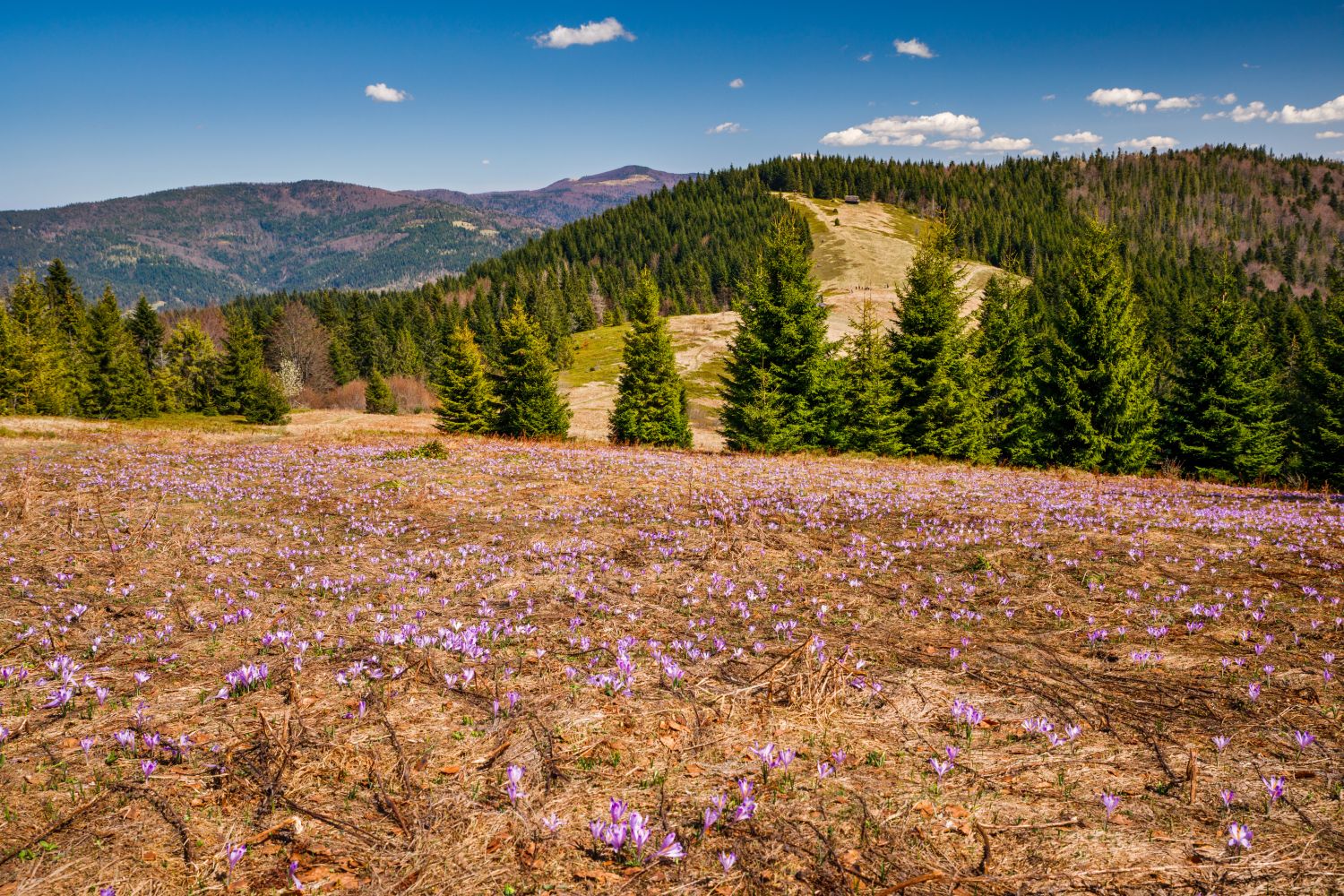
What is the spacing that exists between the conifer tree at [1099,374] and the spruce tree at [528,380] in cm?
2845

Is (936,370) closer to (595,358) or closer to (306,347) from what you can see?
(595,358)

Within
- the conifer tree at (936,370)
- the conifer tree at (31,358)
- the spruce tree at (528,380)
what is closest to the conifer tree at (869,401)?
the conifer tree at (936,370)


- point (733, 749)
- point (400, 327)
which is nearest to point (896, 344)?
point (733, 749)

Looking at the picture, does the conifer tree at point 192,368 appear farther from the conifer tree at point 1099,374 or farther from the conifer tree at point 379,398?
the conifer tree at point 1099,374

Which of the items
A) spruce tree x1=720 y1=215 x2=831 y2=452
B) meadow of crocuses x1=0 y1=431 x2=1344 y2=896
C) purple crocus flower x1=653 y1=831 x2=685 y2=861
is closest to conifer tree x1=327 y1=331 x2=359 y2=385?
spruce tree x1=720 y1=215 x2=831 y2=452

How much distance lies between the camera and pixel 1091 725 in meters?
4.66

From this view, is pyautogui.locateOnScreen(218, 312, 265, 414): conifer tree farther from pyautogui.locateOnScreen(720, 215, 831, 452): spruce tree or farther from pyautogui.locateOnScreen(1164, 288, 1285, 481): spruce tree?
pyautogui.locateOnScreen(1164, 288, 1285, 481): spruce tree

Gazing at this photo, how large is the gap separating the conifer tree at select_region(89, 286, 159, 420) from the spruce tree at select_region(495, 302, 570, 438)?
51544 mm

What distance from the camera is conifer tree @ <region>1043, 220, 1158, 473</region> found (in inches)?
1078

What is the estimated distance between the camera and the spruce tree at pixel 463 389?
46.2 meters

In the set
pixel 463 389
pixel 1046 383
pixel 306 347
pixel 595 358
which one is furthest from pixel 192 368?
pixel 1046 383

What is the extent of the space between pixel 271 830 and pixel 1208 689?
7.09m

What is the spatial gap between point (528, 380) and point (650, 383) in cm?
830

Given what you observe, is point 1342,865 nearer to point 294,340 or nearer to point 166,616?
point 166,616
